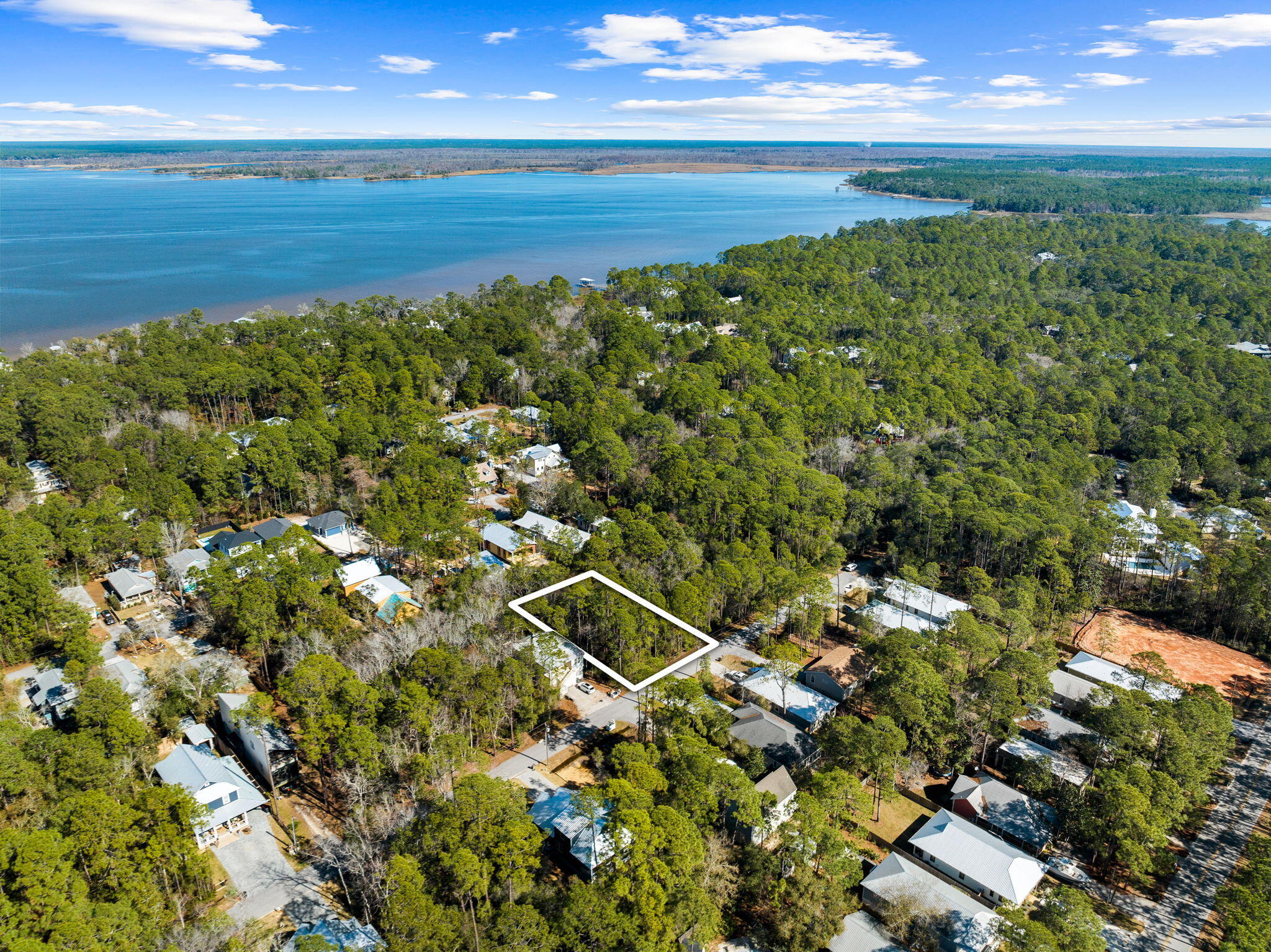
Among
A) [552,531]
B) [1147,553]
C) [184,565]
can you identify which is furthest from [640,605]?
[1147,553]

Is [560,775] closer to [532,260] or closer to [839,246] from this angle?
[839,246]

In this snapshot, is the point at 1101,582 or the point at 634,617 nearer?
the point at 634,617

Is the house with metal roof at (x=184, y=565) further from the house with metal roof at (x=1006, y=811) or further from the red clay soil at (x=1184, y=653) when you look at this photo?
the red clay soil at (x=1184, y=653)

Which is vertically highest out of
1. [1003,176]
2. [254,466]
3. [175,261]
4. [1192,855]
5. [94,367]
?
[1003,176]

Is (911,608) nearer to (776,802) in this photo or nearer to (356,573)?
(776,802)

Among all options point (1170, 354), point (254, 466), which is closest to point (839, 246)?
point (1170, 354)

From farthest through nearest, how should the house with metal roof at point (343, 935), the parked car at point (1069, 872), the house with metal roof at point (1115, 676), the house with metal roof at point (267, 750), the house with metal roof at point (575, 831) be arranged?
the house with metal roof at point (1115, 676) → the house with metal roof at point (267, 750) → the parked car at point (1069, 872) → the house with metal roof at point (575, 831) → the house with metal roof at point (343, 935)

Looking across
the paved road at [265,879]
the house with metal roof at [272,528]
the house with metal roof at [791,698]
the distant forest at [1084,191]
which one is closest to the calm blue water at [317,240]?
the distant forest at [1084,191]

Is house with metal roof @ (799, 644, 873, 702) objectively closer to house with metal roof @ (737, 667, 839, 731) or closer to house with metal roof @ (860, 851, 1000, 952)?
house with metal roof @ (737, 667, 839, 731)
